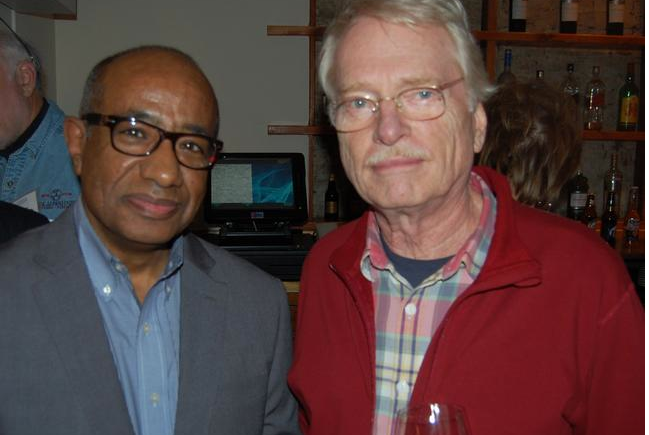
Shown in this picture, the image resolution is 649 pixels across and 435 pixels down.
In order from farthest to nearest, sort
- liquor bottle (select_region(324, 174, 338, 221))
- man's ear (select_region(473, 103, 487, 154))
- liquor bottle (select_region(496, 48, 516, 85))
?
liquor bottle (select_region(324, 174, 338, 221)) < liquor bottle (select_region(496, 48, 516, 85)) < man's ear (select_region(473, 103, 487, 154))

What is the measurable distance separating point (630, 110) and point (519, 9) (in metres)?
1.06

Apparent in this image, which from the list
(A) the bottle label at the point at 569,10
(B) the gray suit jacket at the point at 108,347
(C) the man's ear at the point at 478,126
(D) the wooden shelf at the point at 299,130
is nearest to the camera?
(B) the gray suit jacket at the point at 108,347

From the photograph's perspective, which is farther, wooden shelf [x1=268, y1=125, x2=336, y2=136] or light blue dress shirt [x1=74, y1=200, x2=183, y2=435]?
wooden shelf [x1=268, y1=125, x2=336, y2=136]

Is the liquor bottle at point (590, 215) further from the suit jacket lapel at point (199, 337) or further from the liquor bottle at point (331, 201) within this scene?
the suit jacket lapel at point (199, 337)

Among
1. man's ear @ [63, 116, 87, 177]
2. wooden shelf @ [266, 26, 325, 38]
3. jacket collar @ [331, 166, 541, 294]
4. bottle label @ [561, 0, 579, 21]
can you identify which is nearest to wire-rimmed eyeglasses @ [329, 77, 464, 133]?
jacket collar @ [331, 166, 541, 294]

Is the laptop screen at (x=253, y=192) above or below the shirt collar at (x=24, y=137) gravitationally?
below

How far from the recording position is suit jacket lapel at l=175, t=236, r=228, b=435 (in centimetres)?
138

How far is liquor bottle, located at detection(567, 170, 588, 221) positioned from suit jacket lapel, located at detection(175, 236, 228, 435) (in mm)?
3050

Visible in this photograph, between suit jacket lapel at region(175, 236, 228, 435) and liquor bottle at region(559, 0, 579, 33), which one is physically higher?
liquor bottle at region(559, 0, 579, 33)

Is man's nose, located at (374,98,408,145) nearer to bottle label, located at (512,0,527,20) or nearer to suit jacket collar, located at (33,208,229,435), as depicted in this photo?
suit jacket collar, located at (33,208,229,435)

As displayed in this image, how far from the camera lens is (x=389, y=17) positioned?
1.38 meters

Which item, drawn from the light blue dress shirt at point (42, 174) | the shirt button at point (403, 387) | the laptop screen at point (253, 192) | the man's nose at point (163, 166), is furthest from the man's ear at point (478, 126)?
the laptop screen at point (253, 192)

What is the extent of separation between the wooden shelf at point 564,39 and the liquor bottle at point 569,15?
0.19ft

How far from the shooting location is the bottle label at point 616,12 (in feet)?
13.7
